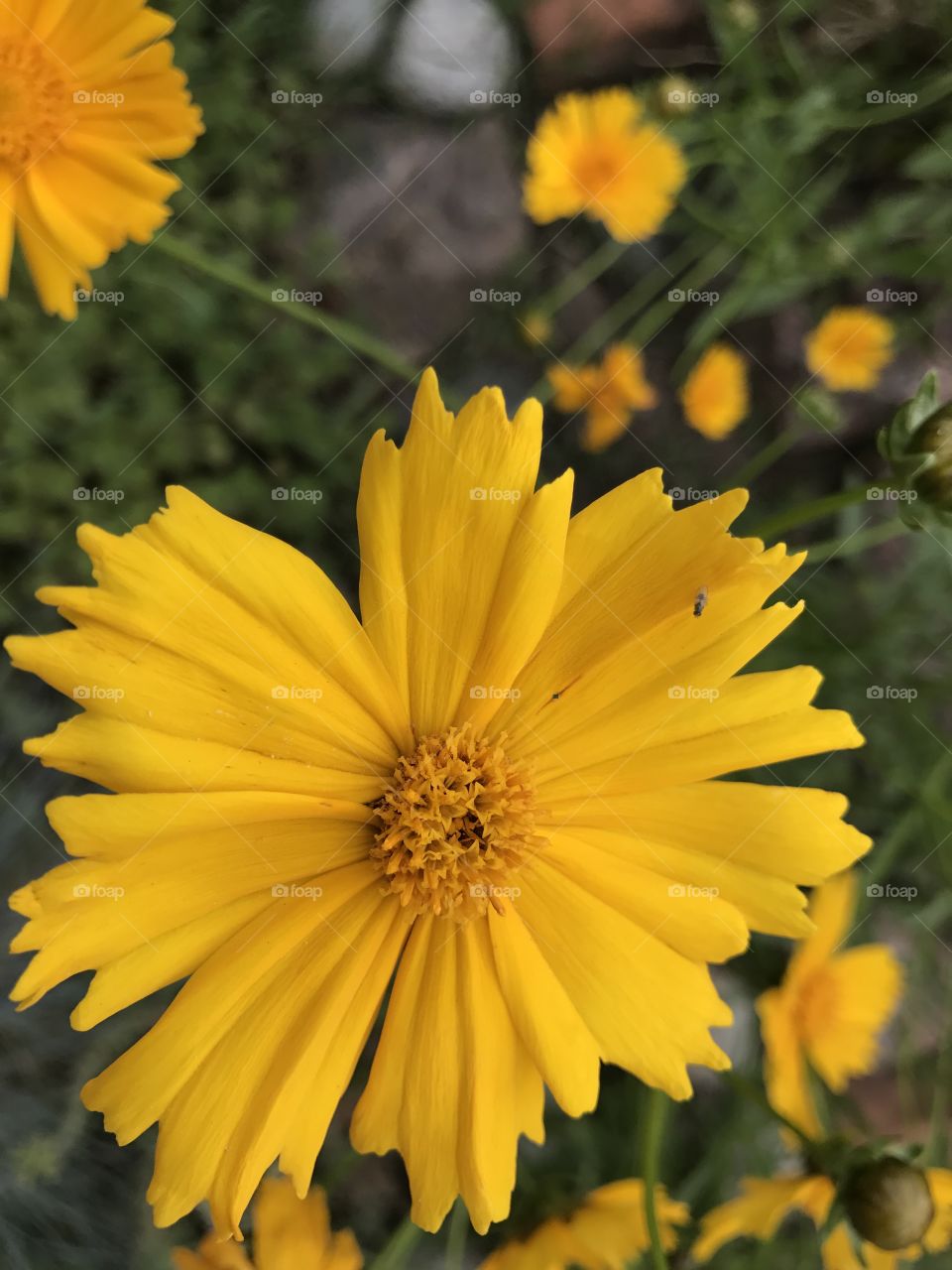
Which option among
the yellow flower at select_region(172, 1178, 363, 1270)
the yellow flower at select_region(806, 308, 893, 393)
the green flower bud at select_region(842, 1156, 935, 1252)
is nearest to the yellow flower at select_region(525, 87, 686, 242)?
the yellow flower at select_region(806, 308, 893, 393)

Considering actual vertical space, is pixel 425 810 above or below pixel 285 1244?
above

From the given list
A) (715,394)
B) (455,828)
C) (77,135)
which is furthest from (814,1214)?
(77,135)

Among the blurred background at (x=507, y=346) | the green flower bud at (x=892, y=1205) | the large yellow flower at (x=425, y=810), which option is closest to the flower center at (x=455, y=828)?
the large yellow flower at (x=425, y=810)

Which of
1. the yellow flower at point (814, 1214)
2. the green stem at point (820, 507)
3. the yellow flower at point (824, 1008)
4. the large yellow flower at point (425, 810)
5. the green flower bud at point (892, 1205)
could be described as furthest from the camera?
the yellow flower at point (824, 1008)

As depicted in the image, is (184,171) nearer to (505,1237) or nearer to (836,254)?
(836,254)

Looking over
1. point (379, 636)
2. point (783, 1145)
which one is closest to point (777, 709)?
point (379, 636)

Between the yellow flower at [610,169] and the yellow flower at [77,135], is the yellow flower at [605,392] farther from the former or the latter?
the yellow flower at [77,135]

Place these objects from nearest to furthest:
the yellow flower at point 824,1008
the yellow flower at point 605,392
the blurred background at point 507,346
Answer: the yellow flower at point 824,1008 < the blurred background at point 507,346 < the yellow flower at point 605,392

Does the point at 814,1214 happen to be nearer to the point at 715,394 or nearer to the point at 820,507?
the point at 820,507
